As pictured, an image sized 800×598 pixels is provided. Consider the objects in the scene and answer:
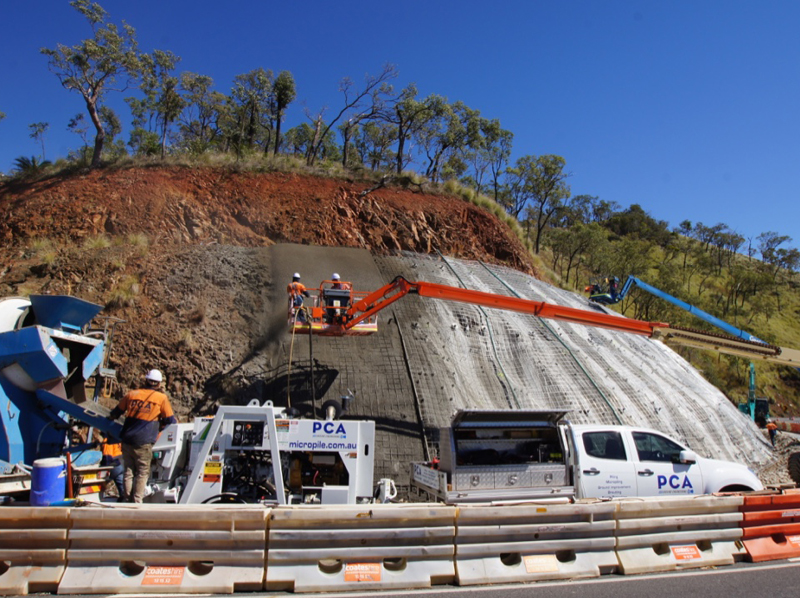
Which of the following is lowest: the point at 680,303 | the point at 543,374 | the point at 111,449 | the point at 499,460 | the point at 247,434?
the point at 111,449

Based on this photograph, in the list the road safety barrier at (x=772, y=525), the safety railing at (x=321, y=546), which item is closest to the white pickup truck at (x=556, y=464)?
the road safety barrier at (x=772, y=525)

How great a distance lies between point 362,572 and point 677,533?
148 inches

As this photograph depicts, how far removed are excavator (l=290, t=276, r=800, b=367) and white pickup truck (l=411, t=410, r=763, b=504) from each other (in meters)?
5.16

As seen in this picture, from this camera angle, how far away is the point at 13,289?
57.1 feet

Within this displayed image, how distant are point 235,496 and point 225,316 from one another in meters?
9.84

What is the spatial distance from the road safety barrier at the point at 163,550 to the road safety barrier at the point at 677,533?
4.03 metres

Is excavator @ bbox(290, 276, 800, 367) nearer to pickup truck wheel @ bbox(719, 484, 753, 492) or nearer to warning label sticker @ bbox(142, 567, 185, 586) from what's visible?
pickup truck wheel @ bbox(719, 484, 753, 492)

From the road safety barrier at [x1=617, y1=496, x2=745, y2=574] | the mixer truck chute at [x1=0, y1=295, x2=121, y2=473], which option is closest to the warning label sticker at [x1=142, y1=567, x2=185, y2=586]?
the mixer truck chute at [x1=0, y1=295, x2=121, y2=473]

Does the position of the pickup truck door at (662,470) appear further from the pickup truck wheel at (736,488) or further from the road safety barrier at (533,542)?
the road safety barrier at (533,542)

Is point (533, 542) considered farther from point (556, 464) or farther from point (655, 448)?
point (655, 448)

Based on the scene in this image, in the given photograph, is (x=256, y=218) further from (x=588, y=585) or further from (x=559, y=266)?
(x=559, y=266)

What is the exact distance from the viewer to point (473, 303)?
50.2ft

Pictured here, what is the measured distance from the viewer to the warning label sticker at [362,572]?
18.8ft

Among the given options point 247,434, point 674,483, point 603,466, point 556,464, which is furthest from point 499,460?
point 247,434
